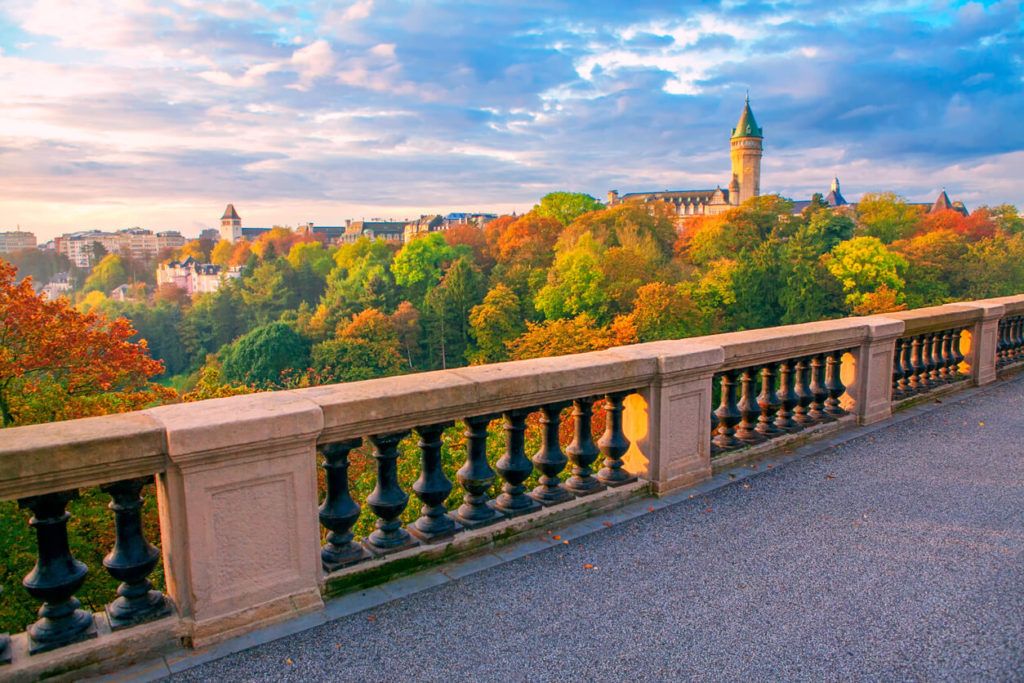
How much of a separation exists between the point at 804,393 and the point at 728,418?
106 centimetres

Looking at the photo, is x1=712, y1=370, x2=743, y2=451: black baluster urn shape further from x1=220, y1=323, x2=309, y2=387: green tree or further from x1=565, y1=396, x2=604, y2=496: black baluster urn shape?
x1=220, y1=323, x2=309, y2=387: green tree

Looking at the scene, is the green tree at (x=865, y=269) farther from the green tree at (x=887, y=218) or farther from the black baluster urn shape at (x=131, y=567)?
the black baluster urn shape at (x=131, y=567)

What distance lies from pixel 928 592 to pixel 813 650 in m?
0.86

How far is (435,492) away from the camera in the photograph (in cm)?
371

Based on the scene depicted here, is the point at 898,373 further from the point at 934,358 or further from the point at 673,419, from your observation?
the point at 673,419

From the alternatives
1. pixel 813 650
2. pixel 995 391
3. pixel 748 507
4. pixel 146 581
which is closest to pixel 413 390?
pixel 146 581

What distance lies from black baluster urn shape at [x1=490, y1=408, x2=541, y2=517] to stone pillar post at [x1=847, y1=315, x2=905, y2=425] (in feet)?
12.4

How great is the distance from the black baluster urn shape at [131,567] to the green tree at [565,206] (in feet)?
284

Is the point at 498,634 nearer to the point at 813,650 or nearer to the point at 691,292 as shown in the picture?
the point at 813,650

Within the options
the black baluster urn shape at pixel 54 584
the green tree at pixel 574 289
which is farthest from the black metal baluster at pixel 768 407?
the green tree at pixel 574 289

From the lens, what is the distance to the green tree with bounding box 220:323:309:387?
65.6m

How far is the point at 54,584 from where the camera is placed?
9.00 feet

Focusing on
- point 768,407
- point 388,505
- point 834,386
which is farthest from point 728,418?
point 388,505

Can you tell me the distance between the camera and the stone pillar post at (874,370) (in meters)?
6.44
